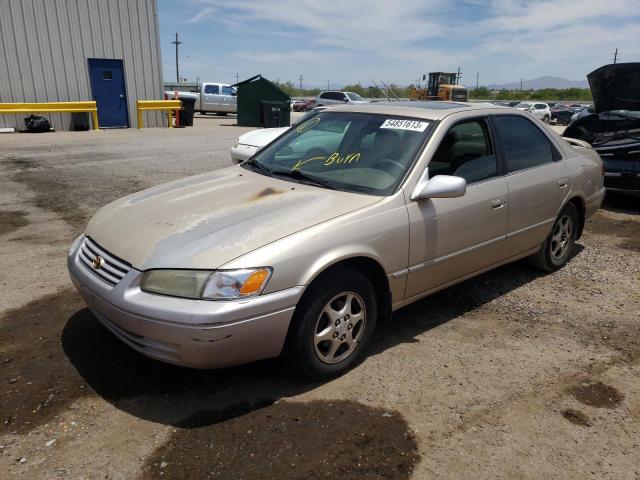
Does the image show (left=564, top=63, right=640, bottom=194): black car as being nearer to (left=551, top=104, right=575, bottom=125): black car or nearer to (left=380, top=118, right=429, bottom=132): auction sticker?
(left=380, top=118, right=429, bottom=132): auction sticker

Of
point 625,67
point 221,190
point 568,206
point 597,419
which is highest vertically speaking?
point 625,67

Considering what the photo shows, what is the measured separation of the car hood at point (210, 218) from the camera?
2.74 m

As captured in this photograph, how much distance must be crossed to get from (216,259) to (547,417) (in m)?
1.97

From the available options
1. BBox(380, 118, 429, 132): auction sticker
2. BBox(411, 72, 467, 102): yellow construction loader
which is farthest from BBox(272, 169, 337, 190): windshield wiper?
BBox(411, 72, 467, 102): yellow construction loader

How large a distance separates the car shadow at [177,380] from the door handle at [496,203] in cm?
97

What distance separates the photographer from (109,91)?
17406 mm

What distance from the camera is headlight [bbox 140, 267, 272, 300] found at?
8.48 feet

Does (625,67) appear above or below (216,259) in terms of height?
above

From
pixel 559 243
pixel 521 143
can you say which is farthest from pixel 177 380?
pixel 559 243

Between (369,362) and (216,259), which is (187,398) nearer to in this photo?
(216,259)

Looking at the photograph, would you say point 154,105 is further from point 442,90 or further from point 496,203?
point 442,90

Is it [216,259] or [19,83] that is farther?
[19,83]

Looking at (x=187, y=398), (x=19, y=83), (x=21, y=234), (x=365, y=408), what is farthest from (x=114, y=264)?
(x=19, y=83)

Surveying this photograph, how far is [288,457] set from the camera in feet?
8.07
